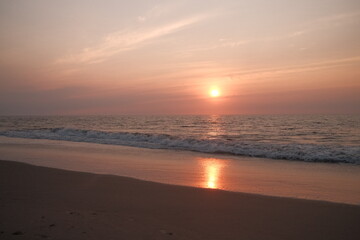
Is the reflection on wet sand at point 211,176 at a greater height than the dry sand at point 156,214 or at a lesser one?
lesser

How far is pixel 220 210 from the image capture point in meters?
5.23

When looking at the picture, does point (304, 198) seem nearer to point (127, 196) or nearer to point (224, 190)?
point (224, 190)

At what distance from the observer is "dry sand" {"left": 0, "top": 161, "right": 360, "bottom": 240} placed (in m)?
4.03

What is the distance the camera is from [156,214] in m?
4.94

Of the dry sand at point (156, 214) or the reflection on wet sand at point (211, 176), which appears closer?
the dry sand at point (156, 214)

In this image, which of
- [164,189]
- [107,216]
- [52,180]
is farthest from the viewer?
[52,180]

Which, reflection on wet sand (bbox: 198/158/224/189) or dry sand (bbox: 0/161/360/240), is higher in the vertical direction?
dry sand (bbox: 0/161/360/240)

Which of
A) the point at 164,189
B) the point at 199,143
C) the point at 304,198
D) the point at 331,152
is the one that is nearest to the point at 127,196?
the point at 164,189

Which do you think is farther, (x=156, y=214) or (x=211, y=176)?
(x=211, y=176)

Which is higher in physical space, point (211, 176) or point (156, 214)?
point (156, 214)

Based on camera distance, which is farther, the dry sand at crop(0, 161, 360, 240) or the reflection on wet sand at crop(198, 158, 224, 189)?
the reflection on wet sand at crop(198, 158, 224, 189)

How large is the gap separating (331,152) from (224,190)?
11.0 m

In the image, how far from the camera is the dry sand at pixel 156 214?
4031mm

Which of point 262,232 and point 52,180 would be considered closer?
point 262,232
